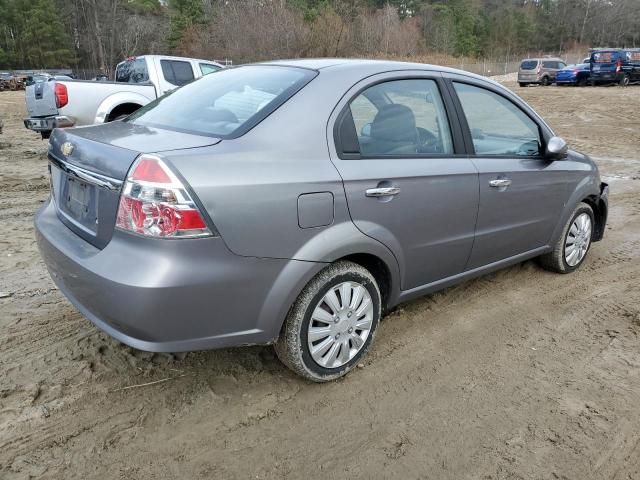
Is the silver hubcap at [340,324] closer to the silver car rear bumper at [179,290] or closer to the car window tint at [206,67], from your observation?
the silver car rear bumper at [179,290]

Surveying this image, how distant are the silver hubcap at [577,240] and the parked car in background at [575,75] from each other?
27.2m

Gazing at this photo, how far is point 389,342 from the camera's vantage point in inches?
131

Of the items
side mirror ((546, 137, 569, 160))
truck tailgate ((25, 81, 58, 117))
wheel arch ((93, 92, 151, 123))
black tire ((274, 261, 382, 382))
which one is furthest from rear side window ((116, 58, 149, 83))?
black tire ((274, 261, 382, 382))

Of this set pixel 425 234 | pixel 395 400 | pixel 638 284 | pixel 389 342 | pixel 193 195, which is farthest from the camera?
pixel 638 284

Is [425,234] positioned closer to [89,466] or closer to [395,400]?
[395,400]

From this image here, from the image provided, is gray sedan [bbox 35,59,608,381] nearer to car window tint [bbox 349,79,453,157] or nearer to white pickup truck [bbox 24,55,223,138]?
car window tint [bbox 349,79,453,157]

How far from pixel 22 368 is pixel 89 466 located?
95 centimetres

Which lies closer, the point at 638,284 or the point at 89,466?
the point at 89,466

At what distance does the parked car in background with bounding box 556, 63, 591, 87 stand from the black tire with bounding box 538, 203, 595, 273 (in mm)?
27336

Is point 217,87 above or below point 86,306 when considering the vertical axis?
above

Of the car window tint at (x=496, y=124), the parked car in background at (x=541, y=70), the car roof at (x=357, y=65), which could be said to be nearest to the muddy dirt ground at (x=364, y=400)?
the car window tint at (x=496, y=124)

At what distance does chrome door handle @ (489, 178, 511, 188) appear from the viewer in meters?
3.42

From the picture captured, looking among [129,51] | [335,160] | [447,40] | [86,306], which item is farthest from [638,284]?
[447,40]

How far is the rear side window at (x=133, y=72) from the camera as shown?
31.5ft
